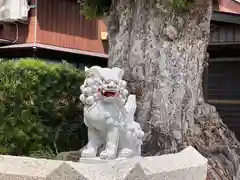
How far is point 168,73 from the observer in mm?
5410

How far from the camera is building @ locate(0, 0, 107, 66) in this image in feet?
39.7

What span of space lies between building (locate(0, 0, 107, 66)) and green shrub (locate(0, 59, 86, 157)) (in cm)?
619

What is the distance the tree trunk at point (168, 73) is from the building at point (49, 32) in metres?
6.64

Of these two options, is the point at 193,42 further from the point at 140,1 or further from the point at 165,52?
the point at 140,1

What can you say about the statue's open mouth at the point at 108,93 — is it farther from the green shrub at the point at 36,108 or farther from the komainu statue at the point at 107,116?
the green shrub at the point at 36,108

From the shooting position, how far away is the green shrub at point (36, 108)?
5.41 metres

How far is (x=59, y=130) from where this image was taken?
19.2ft

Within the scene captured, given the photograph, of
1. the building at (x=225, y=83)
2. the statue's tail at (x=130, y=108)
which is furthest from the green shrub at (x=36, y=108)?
the building at (x=225, y=83)

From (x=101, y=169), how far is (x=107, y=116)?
0.88 m

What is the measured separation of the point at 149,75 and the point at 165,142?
2.64 ft

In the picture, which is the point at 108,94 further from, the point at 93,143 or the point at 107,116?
the point at 93,143

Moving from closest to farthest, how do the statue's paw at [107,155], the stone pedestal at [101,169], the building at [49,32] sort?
the stone pedestal at [101,169] < the statue's paw at [107,155] < the building at [49,32]

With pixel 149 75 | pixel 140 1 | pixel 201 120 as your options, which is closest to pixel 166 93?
pixel 149 75

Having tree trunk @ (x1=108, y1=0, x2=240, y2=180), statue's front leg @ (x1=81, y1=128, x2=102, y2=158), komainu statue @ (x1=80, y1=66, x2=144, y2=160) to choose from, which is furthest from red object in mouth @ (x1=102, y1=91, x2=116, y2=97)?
tree trunk @ (x1=108, y1=0, x2=240, y2=180)
